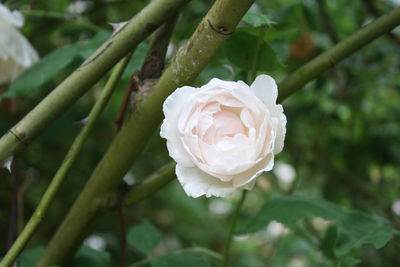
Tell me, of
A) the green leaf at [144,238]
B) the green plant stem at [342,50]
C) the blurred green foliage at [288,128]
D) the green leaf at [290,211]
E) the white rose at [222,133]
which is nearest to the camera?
the white rose at [222,133]

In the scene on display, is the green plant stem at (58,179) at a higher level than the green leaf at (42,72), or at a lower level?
higher

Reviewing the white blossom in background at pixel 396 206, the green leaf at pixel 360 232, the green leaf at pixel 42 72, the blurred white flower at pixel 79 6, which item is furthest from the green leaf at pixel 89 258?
the white blossom in background at pixel 396 206

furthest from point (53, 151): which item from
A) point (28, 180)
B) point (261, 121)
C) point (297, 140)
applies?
point (261, 121)

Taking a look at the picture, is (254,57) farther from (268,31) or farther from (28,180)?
(28,180)

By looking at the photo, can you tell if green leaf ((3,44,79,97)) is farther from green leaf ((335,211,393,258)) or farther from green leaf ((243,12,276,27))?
green leaf ((335,211,393,258))

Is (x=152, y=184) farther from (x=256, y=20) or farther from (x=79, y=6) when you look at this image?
(x=79, y=6)

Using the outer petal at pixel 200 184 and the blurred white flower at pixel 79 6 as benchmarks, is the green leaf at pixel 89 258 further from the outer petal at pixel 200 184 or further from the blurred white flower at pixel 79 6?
the blurred white flower at pixel 79 6

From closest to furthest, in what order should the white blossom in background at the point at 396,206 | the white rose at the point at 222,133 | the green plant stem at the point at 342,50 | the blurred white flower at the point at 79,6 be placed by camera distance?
the white rose at the point at 222,133, the green plant stem at the point at 342,50, the blurred white flower at the point at 79,6, the white blossom in background at the point at 396,206
